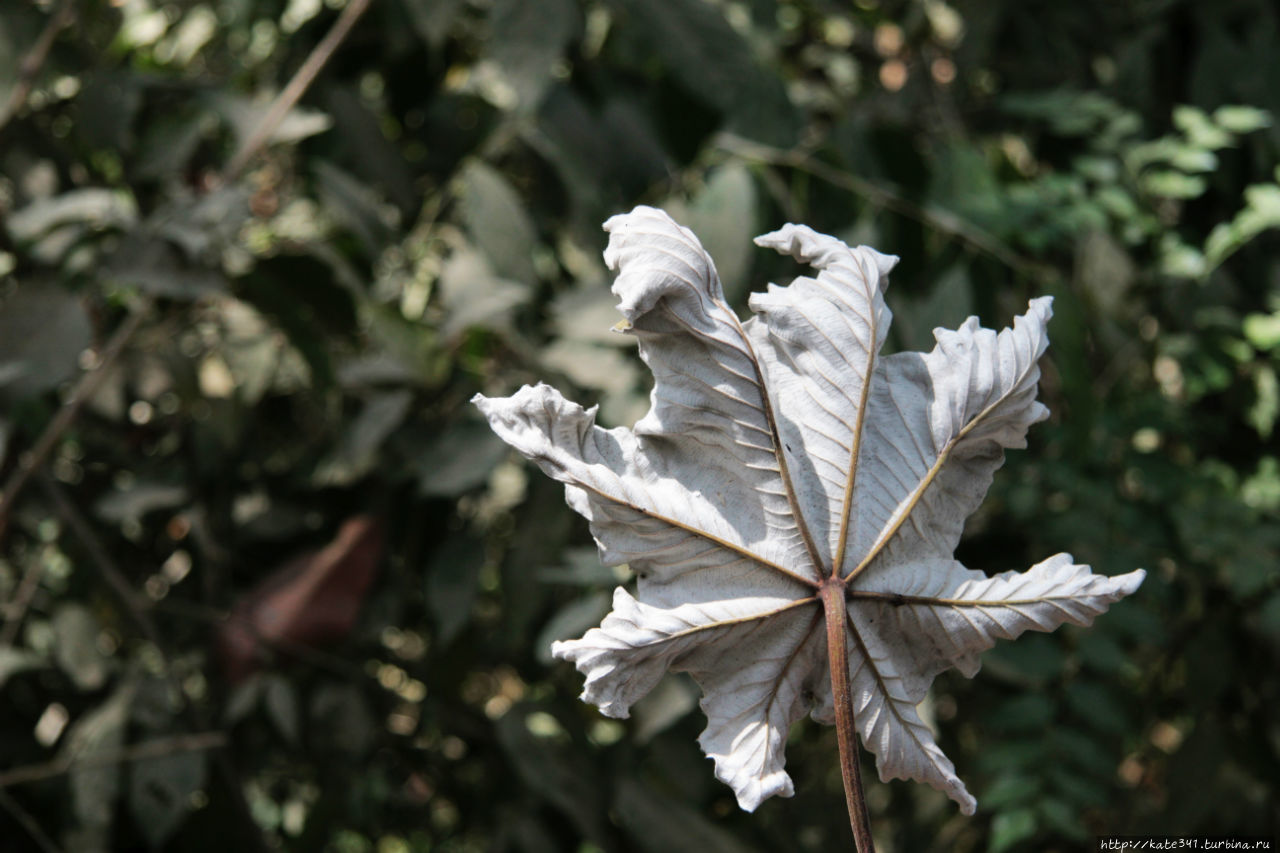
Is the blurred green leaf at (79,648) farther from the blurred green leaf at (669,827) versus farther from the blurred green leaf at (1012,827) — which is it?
the blurred green leaf at (1012,827)

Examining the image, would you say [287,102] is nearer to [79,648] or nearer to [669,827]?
[79,648]

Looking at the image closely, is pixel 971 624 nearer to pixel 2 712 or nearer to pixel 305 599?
pixel 305 599

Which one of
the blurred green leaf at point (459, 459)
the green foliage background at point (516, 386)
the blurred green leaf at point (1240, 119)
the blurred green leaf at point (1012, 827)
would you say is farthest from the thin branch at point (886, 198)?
the blurred green leaf at point (1012, 827)

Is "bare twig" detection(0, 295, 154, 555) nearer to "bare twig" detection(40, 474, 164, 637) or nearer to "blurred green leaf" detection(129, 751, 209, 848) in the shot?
"bare twig" detection(40, 474, 164, 637)

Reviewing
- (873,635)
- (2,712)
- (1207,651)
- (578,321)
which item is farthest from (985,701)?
(2,712)

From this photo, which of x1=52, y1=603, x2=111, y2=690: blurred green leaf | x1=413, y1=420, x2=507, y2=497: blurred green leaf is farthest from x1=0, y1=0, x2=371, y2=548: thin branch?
x1=413, y1=420, x2=507, y2=497: blurred green leaf

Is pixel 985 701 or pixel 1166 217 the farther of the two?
pixel 1166 217
